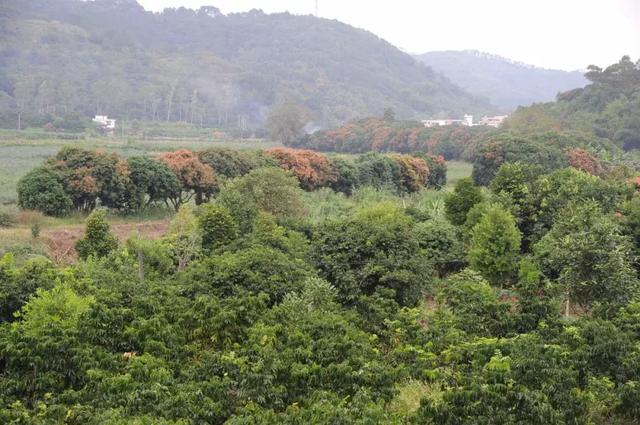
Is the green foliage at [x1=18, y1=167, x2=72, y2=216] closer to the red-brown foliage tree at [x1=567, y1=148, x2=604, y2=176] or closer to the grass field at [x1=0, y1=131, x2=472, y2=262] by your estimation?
the grass field at [x1=0, y1=131, x2=472, y2=262]

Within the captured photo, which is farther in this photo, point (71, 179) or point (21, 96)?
point (21, 96)

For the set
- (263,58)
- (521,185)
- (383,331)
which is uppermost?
(263,58)

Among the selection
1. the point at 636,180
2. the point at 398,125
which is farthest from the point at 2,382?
the point at 398,125

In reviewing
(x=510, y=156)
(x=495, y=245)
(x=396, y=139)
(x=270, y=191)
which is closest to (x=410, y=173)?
(x=510, y=156)

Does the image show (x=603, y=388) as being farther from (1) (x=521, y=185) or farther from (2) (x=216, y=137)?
(2) (x=216, y=137)

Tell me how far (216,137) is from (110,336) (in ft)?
258

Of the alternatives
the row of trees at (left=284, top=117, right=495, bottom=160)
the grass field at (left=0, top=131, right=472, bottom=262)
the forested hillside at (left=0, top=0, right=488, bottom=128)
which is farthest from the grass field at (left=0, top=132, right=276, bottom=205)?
the forested hillside at (left=0, top=0, right=488, bottom=128)

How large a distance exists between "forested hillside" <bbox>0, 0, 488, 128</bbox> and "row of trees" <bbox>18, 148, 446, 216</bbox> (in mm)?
49285

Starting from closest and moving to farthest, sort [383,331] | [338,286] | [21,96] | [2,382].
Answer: [2,382]
[383,331]
[338,286]
[21,96]

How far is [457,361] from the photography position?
11.4 meters

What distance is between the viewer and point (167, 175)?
31.7 meters

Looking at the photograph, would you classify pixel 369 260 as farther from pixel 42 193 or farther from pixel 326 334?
pixel 42 193

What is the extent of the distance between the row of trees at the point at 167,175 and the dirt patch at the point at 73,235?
190 centimetres

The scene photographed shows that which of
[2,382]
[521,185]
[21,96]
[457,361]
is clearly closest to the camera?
[2,382]
